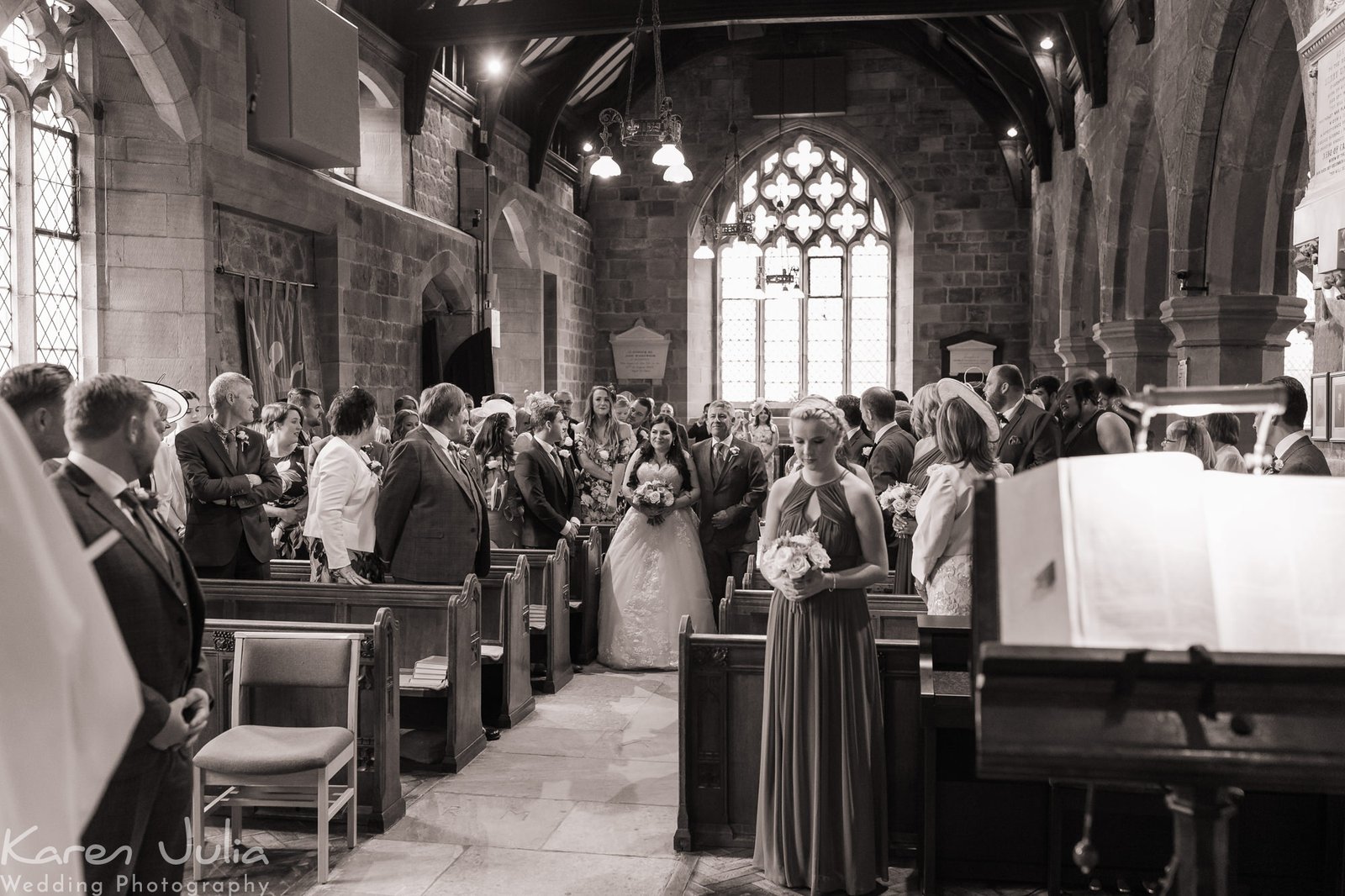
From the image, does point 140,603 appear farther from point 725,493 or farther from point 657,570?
point 725,493

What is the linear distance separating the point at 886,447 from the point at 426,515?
8.30 ft

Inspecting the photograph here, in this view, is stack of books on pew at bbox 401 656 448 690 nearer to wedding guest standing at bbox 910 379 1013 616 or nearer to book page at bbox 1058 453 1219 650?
wedding guest standing at bbox 910 379 1013 616

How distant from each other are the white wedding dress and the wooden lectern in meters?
5.21

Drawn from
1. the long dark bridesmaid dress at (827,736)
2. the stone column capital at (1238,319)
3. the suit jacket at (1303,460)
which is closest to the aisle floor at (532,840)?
the long dark bridesmaid dress at (827,736)

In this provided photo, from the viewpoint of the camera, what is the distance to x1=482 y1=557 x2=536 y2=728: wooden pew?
5.20 meters

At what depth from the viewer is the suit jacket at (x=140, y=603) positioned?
2201 millimetres

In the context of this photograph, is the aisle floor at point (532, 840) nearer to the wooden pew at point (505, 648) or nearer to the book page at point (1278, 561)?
the wooden pew at point (505, 648)

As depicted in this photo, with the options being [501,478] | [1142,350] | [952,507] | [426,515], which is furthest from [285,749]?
[1142,350]

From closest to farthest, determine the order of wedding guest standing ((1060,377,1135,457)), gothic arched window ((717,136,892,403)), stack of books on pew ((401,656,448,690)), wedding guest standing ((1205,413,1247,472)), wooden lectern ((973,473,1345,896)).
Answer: wooden lectern ((973,473,1345,896)), stack of books on pew ((401,656,448,690)), wedding guest standing ((1205,413,1247,472)), wedding guest standing ((1060,377,1135,457)), gothic arched window ((717,136,892,403))

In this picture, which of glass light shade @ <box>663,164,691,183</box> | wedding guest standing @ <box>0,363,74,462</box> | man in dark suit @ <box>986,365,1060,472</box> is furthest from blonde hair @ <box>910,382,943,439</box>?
glass light shade @ <box>663,164,691,183</box>

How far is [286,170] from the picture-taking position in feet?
28.0

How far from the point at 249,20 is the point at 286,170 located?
108cm

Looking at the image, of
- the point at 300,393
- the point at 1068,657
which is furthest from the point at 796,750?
the point at 300,393

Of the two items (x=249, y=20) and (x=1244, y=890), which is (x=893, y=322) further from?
(x=1244, y=890)
